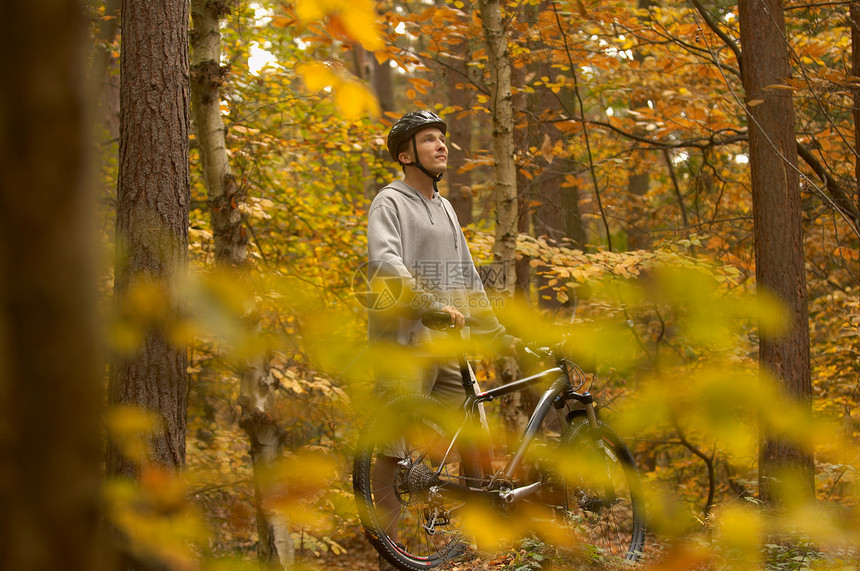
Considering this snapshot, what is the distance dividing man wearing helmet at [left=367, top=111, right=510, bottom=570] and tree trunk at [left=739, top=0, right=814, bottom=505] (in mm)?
2354

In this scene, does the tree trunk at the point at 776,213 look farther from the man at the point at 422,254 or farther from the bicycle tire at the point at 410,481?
the bicycle tire at the point at 410,481

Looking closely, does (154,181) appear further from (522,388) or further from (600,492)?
(600,492)

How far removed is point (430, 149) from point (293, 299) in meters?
1.90

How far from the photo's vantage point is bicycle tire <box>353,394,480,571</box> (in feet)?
9.36

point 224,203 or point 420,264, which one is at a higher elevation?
point 224,203

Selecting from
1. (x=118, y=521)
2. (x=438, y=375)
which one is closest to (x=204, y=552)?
(x=118, y=521)

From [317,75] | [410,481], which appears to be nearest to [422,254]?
[410,481]

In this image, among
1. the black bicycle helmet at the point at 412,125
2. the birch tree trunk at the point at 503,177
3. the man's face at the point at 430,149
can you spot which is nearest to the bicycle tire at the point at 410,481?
the man's face at the point at 430,149

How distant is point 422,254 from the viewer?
334 centimetres

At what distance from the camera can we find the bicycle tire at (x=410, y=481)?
2.85m

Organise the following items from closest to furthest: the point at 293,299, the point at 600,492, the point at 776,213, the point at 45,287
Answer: the point at 45,287 → the point at 293,299 → the point at 600,492 → the point at 776,213

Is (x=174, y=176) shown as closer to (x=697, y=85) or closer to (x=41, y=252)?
(x=41, y=252)

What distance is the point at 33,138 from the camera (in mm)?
436

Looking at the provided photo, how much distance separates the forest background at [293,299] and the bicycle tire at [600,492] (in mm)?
291
